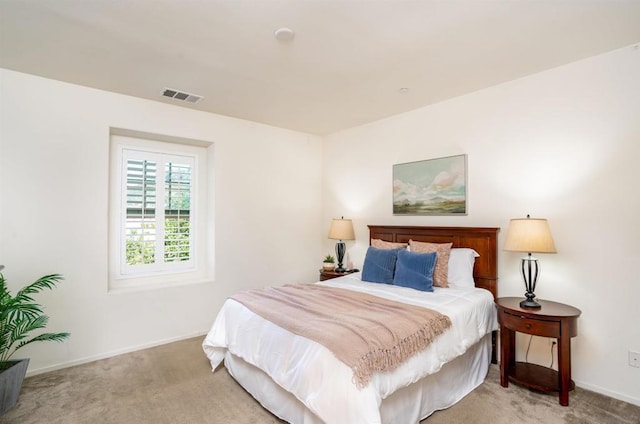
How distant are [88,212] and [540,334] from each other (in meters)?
4.21

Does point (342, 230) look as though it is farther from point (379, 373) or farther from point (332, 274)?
point (379, 373)

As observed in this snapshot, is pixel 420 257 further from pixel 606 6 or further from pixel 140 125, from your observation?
pixel 140 125

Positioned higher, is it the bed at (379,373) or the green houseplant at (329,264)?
the green houseplant at (329,264)

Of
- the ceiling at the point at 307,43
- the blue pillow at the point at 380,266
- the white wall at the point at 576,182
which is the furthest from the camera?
the blue pillow at the point at 380,266

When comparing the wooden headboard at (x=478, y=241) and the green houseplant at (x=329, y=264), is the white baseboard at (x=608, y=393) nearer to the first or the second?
the wooden headboard at (x=478, y=241)

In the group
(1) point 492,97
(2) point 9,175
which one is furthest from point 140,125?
(1) point 492,97

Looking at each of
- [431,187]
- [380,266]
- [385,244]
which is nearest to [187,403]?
[380,266]

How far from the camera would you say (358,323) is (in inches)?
80.7

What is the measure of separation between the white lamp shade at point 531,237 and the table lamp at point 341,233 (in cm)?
213

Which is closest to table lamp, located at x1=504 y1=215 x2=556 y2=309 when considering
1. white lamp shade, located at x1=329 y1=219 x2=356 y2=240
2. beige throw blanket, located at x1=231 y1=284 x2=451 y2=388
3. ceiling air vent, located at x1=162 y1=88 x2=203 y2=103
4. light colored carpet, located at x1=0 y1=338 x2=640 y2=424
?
light colored carpet, located at x1=0 y1=338 x2=640 y2=424

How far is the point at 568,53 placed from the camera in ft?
8.50

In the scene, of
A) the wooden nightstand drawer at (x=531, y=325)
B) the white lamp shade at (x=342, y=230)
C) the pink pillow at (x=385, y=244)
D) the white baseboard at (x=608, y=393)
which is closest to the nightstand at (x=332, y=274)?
the white lamp shade at (x=342, y=230)

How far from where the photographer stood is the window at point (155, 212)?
3.63 metres

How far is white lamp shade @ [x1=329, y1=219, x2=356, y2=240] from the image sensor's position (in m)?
4.43
